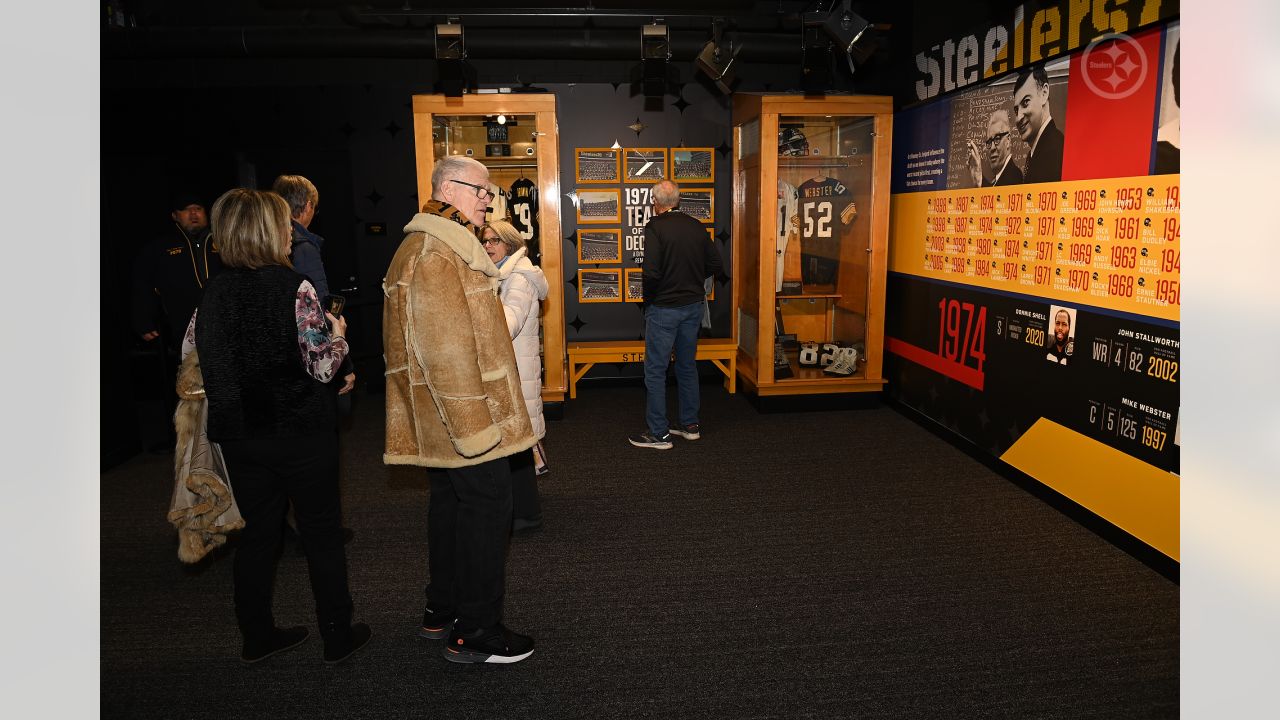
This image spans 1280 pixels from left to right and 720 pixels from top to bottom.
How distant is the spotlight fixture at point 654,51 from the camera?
6.12 metres

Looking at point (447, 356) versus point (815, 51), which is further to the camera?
point (815, 51)

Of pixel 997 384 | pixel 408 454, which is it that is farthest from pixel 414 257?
pixel 997 384

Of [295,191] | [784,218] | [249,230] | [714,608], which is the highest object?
[784,218]

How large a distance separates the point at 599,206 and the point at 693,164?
92 centimetres

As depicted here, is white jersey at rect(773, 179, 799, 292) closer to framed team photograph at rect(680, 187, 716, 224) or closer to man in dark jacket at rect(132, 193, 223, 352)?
framed team photograph at rect(680, 187, 716, 224)

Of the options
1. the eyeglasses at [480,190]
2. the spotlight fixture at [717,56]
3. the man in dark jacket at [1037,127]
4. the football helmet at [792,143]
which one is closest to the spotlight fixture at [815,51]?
the football helmet at [792,143]

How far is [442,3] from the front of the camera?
21.5 feet

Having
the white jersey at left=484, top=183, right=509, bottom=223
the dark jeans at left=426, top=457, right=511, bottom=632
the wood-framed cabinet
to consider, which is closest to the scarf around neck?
the dark jeans at left=426, top=457, right=511, bottom=632

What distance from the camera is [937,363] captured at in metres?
5.73

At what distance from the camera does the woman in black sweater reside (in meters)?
2.48

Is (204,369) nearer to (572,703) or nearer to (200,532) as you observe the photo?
(200,532)

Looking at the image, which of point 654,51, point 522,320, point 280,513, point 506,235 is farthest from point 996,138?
point 280,513

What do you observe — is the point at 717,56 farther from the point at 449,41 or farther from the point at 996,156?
the point at 996,156

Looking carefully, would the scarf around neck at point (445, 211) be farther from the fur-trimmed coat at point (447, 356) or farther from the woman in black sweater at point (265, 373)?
the woman in black sweater at point (265, 373)
